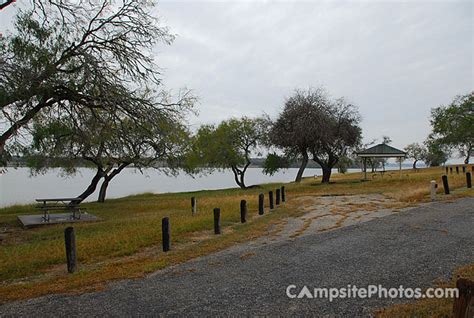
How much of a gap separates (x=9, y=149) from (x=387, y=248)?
49.6 ft

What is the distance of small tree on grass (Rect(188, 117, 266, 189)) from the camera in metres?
38.4

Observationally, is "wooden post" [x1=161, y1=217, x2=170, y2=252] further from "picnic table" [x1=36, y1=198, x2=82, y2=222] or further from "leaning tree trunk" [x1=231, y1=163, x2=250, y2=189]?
"leaning tree trunk" [x1=231, y1=163, x2=250, y2=189]

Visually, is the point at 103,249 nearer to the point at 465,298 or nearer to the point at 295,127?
the point at 465,298

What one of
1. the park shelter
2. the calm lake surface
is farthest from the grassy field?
the park shelter

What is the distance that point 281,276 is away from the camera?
18.4 feet

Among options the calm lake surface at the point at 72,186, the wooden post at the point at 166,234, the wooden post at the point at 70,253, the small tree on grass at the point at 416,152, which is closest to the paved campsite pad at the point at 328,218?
the wooden post at the point at 166,234

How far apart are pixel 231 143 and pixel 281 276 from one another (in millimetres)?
33972

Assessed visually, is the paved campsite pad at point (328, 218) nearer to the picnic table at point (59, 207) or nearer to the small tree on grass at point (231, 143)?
the picnic table at point (59, 207)

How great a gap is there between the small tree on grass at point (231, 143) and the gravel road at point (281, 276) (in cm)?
3016

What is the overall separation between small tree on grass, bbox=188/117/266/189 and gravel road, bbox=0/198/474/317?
3016cm

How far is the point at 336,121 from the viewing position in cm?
3225

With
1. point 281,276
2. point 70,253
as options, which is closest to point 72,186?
point 70,253

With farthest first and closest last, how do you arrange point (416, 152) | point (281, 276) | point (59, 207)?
1. point (416, 152)
2. point (59, 207)
3. point (281, 276)

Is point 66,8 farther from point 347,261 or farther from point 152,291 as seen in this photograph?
point 347,261
